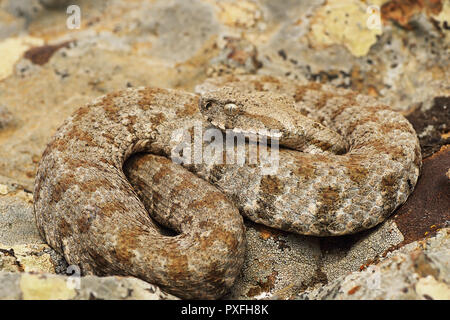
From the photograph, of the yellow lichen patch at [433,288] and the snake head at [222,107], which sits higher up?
the snake head at [222,107]

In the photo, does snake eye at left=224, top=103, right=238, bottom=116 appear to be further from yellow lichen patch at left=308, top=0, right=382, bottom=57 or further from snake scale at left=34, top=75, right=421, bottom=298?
yellow lichen patch at left=308, top=0, right=382, bottom=57

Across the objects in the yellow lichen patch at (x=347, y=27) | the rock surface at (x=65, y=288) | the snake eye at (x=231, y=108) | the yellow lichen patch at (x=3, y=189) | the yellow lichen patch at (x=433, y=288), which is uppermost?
the yellow lichen patch at (x=347, y=27)

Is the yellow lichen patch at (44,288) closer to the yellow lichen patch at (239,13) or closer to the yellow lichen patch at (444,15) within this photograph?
the yellow lichen patch at (239,13)

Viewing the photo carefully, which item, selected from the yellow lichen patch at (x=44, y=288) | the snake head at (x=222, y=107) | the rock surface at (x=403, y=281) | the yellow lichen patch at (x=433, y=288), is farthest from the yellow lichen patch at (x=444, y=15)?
the yellow lichen patch at (x=44, y=288)

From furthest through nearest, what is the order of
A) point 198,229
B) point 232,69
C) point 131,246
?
1. point 232,69
2. point 198,229
3. point 131,246

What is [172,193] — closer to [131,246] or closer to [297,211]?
[131,246]
